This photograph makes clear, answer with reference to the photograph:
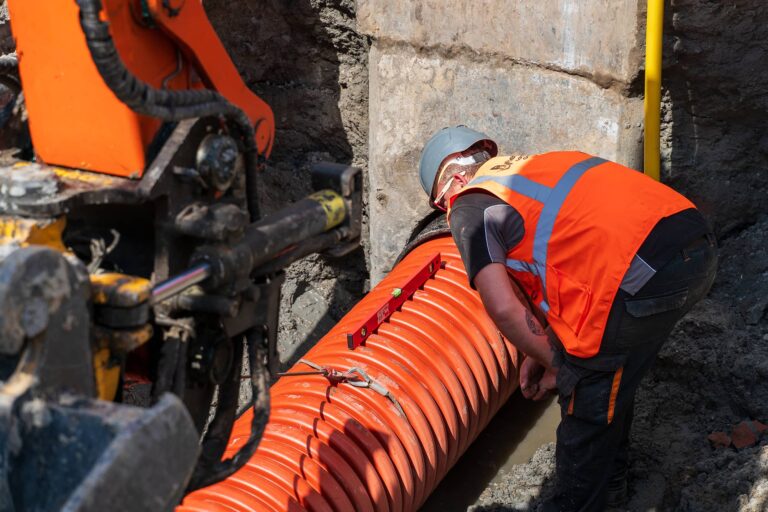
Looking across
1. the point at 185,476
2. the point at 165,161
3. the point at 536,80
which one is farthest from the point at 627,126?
the point at 185,476

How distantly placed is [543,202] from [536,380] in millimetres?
821

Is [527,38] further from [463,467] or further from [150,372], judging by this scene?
[150,372]

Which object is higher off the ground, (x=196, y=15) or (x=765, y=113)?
(x=196, y=15)

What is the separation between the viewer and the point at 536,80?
15.3ft

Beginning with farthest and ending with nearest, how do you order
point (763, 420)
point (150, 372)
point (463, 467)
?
point (463, 467) → point (763, 420) → point (150, 372)

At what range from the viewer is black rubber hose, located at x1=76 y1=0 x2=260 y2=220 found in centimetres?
197

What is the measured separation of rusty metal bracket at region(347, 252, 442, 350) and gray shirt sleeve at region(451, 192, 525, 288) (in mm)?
551

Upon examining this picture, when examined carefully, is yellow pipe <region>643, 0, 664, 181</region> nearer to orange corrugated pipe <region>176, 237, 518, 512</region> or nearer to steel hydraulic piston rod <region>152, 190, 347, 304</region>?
orange corrugated pipe <region>176, 237, 518, 512</region>

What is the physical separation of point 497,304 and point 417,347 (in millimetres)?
539

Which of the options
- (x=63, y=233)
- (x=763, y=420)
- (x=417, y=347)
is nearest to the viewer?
(x=63, y=233)

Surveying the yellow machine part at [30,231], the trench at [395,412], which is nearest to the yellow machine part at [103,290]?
the yellow machine part at [30,231]

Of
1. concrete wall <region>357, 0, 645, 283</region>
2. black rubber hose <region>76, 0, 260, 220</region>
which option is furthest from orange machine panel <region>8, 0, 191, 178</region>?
concrete wall <region>357, 0, 645, 283</region>

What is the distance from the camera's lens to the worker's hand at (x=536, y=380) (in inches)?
148

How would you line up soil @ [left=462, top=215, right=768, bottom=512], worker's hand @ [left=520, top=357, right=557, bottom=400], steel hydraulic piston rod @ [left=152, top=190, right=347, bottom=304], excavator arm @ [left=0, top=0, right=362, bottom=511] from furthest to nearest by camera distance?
soil @ [left=462, top=215, right=768, bottom=512] < worker's hand @ [left=520, top=357, right=557, bottom=400] < steel hydraulic piston rod @ [left=152, top=190, right=347, bottom=304] < excavator arm @ [left=0, top=0, right=362, bottom=511]
